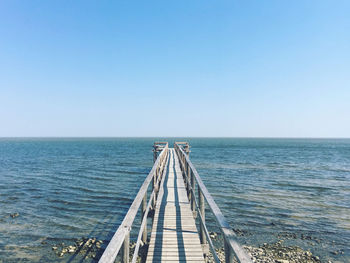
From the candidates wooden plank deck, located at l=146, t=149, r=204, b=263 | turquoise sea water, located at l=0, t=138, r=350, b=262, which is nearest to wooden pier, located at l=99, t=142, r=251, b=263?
wooden plank deck, located at l=146, t=149, r=204, b=263

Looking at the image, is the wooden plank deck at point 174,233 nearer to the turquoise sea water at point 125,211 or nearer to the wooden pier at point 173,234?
the wooden pier at point 173,234

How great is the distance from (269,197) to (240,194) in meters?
1.78

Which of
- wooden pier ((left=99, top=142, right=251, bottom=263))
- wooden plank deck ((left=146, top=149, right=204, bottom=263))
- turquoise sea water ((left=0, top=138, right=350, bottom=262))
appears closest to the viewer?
wooden pier ((left=99, top=142, right=251, bottom=263))

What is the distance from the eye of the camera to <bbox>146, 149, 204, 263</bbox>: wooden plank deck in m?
3.91

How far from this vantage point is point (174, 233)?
480 cm

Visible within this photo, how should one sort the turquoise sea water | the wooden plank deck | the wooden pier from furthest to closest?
the turquoise sea water → the wooden plank deck → the wooden pier

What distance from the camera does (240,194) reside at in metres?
13.9

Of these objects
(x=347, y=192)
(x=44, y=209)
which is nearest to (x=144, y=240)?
(x=44, y=209)

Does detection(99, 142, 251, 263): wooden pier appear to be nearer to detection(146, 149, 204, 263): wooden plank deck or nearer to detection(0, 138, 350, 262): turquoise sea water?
detection(146, 149, 204, 263): wooden plank deck

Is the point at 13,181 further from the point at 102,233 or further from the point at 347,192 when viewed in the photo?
the point at 347,192

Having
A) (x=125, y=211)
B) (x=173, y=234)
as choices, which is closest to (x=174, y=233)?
(x=173, y=234)

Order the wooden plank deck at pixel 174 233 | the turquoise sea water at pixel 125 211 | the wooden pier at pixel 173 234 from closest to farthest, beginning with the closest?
the wooden pier at pixel 173 234 → the wooden plank deck at pixel 174 233 → the turquoise sea water at pixel 125 211

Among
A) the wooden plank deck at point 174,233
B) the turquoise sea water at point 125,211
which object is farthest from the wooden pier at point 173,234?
the turquoise sea water at point 125,211

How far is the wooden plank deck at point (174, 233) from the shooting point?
391 centimetres
